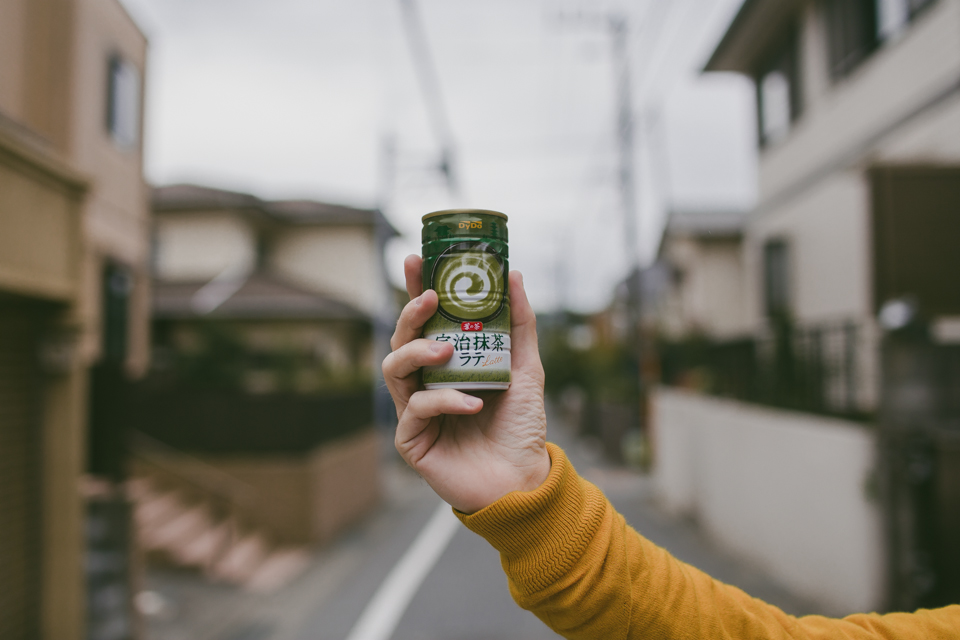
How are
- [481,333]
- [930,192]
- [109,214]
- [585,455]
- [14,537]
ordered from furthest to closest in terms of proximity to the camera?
[585,455], [109,214], [930,192], [14,537], [481,333]

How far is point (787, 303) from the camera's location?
898 centimetres

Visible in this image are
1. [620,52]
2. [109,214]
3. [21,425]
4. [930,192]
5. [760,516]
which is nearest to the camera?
[21,425]

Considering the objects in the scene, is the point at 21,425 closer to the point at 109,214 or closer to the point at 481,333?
the point at 481,333

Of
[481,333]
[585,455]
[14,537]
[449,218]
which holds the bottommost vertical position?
[585,455]

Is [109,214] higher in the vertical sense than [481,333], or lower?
higher

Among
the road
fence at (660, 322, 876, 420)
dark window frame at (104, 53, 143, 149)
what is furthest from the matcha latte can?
fence at (660, 322, 876, 420)

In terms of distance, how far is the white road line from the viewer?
5211mm

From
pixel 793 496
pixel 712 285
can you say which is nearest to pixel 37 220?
pixel 793 496

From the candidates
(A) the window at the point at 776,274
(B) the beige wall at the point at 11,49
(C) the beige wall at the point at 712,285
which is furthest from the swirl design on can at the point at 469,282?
(C) the beige wall at the point at 712,285

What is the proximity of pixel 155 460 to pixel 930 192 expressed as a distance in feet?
28.9

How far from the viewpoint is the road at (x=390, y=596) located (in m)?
5.23

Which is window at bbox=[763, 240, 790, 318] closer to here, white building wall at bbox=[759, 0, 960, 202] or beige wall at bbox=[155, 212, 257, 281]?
white building wall at bbox=[759, 0, 960, 202]

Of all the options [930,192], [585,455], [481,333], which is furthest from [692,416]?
[481,333]

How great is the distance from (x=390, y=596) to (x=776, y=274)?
7.20 metres
